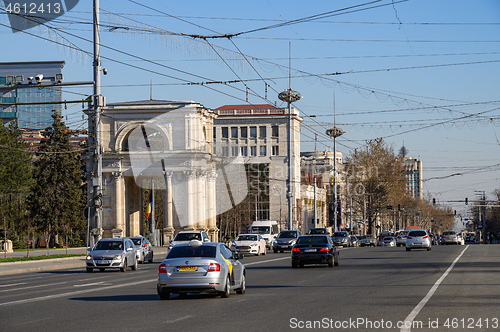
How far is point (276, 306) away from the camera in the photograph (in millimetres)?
14766

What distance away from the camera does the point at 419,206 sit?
158250 mm

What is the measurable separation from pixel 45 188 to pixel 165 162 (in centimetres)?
1823

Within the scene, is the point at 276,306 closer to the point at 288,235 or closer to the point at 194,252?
the point at 194,252

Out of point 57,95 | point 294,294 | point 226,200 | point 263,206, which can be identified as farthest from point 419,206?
point 294,294

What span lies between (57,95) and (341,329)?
506 feet

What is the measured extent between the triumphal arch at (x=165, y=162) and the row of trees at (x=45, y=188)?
9.13 m

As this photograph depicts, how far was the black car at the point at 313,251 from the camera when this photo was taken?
98.2 feet

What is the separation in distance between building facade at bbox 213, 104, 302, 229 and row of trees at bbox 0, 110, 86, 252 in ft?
149

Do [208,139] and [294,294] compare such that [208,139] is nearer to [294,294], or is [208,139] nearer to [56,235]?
[56,235]

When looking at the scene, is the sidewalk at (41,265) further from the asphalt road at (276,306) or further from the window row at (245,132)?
the window row at (245,132)

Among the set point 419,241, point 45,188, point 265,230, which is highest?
point 45,188

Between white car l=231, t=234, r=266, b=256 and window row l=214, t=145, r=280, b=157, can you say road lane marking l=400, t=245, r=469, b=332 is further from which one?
window row l=214, t=145, r=280, b=157

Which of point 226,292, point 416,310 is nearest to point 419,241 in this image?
point 226,292

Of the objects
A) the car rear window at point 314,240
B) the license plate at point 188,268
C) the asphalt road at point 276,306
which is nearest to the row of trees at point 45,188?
the car rear window at point 314,240
